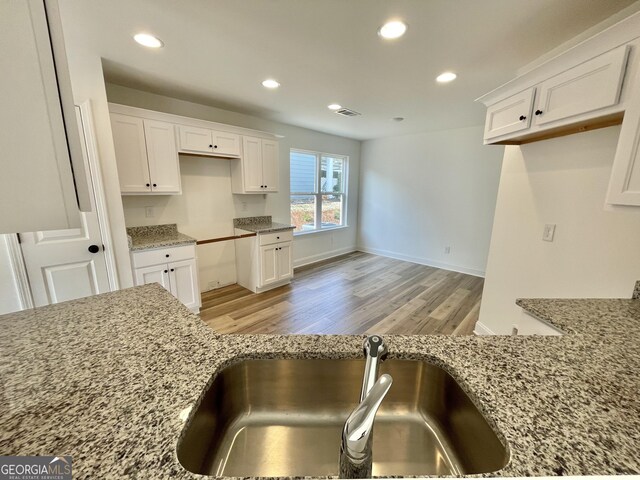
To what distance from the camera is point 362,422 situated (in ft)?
1.56

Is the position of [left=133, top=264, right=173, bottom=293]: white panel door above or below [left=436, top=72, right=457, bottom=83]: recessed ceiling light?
below

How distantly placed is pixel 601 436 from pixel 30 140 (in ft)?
4.19

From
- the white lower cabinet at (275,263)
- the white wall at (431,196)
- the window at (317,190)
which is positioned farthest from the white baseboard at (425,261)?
the white lower cabinet at (275,263)

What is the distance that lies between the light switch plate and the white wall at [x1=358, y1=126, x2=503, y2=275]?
241cm

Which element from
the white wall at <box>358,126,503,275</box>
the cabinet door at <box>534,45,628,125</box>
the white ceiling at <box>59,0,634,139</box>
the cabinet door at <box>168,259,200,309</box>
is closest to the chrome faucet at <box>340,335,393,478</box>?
the cabinet door at <box>534,45,628,125</box>

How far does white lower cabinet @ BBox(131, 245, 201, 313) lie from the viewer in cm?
240

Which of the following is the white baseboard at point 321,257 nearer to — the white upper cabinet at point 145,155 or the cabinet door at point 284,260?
the cabinet door at point 284,260

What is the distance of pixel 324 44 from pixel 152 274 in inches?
101

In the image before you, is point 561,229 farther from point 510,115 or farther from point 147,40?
point 147,40

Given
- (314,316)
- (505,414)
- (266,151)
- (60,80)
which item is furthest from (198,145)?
(505,414)

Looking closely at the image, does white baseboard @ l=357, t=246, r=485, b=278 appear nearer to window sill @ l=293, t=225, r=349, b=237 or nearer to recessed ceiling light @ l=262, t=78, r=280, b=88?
window sill @ l=293, t=225, r=349, b=237

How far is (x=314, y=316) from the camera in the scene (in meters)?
2.90

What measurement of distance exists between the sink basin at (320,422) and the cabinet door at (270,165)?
313 centimetres

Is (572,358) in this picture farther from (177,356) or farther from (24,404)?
(24,404)
